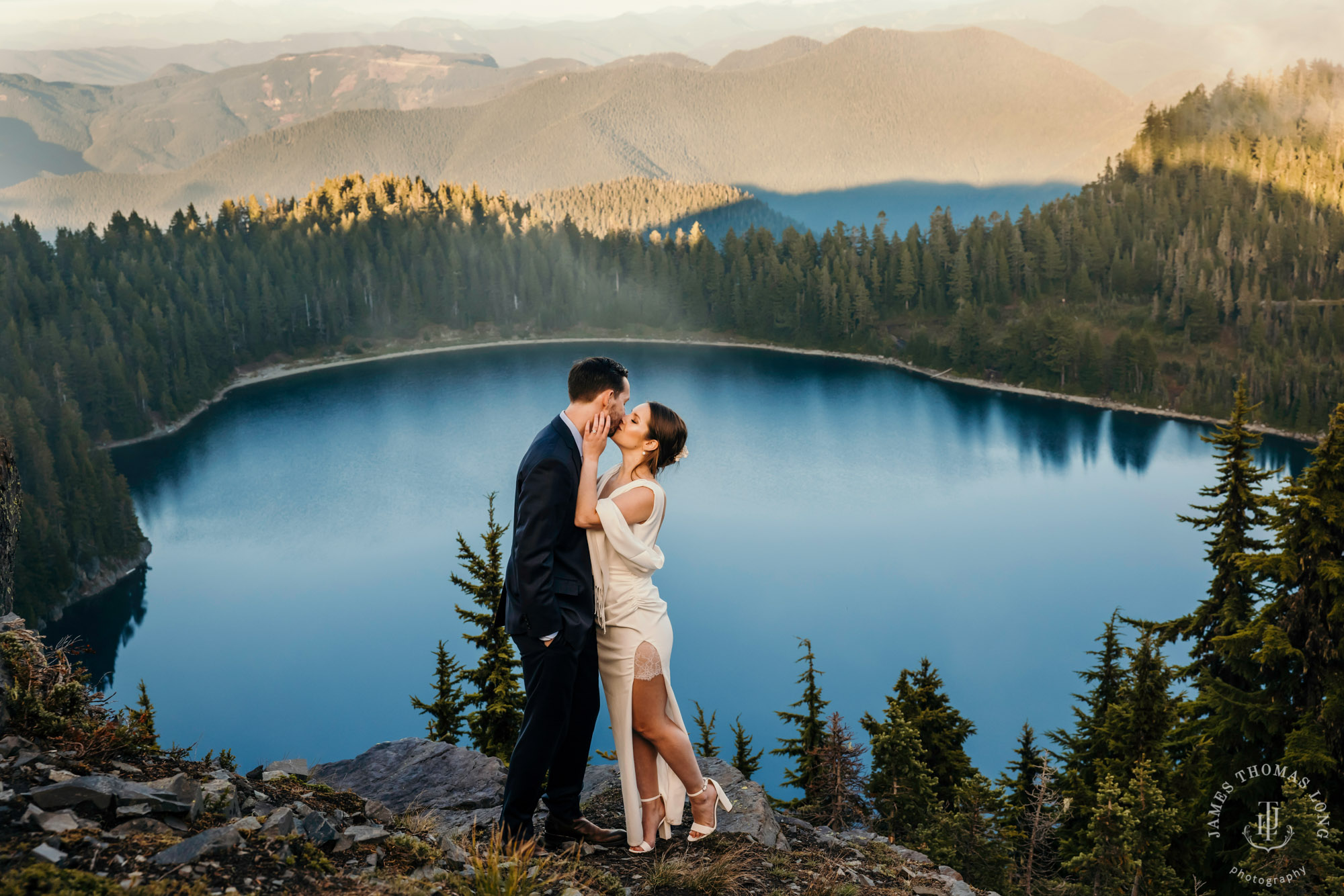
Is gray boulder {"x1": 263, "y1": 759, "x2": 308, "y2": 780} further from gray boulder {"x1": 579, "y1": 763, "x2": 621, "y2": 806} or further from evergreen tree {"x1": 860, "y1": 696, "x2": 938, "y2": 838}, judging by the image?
evergreen tree {"x1": 860, "y1": 696, "x2": 938, "y2": 838}

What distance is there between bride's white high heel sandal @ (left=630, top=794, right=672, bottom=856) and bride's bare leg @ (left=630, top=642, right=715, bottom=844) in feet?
0.10

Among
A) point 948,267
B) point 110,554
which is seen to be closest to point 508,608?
point 110,554

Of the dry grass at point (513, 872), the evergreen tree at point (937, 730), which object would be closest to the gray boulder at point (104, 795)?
the dry grass at point (513, 872)

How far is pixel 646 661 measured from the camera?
255 inches

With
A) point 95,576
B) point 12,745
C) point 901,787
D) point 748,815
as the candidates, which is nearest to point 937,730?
point 901,787

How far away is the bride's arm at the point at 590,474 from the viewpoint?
612 centimetres

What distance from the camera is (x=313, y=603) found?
43.3 metres

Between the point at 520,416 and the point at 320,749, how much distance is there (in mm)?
49554

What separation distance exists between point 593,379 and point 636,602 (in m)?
1.58

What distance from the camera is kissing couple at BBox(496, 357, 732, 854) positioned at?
5.97m

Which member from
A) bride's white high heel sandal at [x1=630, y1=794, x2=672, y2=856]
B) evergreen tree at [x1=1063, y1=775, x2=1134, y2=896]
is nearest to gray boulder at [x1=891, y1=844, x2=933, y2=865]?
bride's white high heel sandal at [x1=630, y1=794, x2=672, y2=856]

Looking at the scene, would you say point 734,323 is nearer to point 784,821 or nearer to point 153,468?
point 153,468

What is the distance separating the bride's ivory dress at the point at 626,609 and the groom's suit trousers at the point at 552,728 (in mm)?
149

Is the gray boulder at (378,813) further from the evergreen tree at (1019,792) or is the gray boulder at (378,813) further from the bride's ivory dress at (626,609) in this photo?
the evergreen tree at (1019,792)
